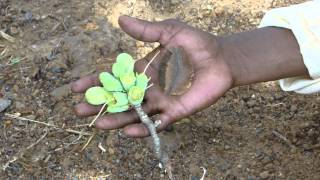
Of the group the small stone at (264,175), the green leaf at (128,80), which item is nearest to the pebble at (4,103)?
the green leaf at (128,80)

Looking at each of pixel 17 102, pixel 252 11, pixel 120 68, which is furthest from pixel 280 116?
pixel 17 102

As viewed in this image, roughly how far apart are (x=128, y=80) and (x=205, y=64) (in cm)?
32

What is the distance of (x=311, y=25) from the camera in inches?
80.6

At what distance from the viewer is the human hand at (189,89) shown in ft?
6.38

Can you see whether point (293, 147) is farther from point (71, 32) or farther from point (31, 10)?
point (31, 10)

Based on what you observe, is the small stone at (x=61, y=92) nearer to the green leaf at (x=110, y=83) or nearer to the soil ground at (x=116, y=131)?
the soil ground at (x=116, y=131)

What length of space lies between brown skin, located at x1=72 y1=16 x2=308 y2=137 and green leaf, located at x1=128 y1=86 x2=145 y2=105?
0.10m

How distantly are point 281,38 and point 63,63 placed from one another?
34.1 inches

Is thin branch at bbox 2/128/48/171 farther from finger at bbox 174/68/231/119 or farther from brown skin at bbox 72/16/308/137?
finger at bbox 174/68/231/119

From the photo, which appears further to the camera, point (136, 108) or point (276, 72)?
point (276, 72)

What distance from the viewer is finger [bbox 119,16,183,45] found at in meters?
1.98

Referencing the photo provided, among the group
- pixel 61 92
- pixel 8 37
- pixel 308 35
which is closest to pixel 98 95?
pixel 61 92

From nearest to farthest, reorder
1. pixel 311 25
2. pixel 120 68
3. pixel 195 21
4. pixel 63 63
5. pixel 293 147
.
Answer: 1. pixel 120 68
2. pixel 311 25
3. pixel 293 147
4. pixel 63 63
5. pixel 195 21

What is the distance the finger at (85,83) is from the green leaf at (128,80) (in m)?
0.20
